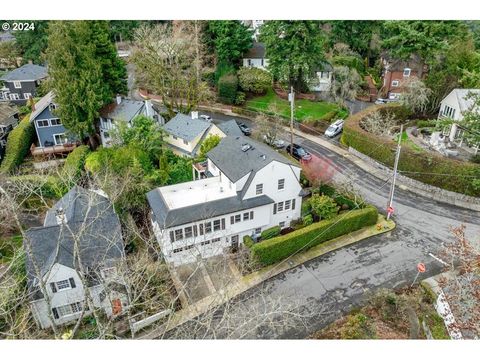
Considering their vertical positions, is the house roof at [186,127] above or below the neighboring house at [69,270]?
above

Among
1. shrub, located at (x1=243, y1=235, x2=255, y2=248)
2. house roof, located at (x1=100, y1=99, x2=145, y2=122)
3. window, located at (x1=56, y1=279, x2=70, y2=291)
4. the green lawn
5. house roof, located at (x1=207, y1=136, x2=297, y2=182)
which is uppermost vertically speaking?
house roof, located at (x1=100, y1=99, x2=145, y2=122)

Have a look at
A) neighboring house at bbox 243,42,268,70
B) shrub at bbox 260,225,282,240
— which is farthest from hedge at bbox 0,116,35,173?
neighboring house at bbox 243,42,268,70

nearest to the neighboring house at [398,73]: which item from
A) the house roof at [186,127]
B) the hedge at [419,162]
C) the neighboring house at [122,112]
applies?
the hedge at [419,162]

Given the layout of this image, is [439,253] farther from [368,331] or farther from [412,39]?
[412,39]

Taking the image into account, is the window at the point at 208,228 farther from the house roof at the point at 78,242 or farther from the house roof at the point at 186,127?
the house roof at the point at 186,127

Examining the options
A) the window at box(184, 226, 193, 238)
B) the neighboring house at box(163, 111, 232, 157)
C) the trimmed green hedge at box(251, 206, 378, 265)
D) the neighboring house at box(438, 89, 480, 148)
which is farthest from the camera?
the neighboring house at box(438, 89, 480, 148)

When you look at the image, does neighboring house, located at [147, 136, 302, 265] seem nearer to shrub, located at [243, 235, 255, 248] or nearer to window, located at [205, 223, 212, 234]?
window, located at [205, 223, 212, 234]

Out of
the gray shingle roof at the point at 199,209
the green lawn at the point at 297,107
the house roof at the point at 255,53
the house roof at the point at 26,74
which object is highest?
the house roof at the point at 255,53
